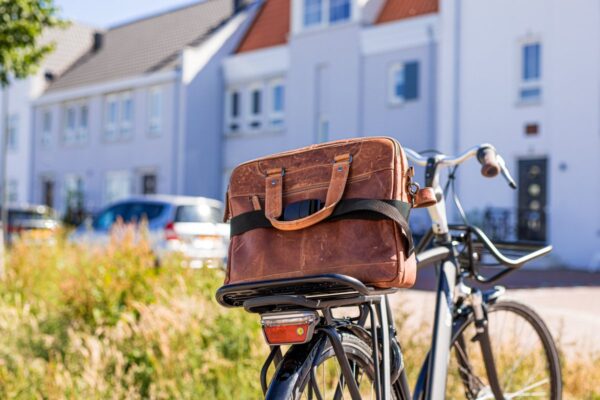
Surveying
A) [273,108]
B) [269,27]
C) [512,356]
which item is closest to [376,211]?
[512,356]

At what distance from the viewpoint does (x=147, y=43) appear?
32.4 m

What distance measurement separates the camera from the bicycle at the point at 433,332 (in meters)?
2.27

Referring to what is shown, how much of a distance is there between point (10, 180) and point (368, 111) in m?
19.6


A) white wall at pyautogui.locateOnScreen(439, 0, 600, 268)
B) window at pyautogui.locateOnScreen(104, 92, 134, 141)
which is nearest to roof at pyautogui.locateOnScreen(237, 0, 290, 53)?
window at pyautogui.locateOnScreen(104, 92, 134, 141)

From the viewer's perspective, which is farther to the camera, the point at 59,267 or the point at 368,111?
the point at 368,111

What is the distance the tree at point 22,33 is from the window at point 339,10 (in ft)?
52.1

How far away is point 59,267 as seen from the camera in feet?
25.5

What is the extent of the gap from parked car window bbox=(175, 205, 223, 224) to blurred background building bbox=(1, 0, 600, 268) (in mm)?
4182

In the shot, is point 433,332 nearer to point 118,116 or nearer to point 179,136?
point 179,136

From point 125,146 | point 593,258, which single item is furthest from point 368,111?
point 125,146

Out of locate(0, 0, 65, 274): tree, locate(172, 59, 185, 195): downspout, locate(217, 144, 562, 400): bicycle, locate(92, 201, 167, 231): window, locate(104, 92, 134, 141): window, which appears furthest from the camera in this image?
locate(104, 92, 134, 141): window

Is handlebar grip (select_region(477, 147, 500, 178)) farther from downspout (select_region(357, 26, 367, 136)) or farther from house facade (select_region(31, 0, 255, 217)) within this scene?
house facade (select_region(31, 0, 255, 217))

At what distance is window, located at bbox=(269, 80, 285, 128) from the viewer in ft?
89.4

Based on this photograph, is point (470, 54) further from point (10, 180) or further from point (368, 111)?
point (10, 180)
